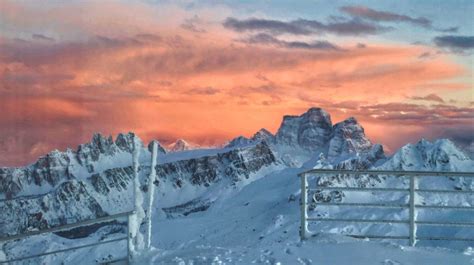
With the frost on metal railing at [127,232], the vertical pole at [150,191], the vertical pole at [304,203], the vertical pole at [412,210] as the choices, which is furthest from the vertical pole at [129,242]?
the vertical pole at [412,210]

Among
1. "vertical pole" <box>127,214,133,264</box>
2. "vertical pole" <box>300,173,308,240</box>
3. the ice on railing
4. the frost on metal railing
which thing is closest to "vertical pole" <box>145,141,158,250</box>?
the frost on metal railing

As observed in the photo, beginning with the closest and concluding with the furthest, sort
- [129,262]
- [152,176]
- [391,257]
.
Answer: [391,257], [129,262], [152,176]

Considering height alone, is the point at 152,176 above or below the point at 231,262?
above

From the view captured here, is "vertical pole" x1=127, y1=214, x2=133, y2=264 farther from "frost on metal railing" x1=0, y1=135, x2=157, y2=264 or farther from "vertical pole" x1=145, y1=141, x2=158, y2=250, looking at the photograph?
"vertical pole" x1=145, y1=141, x2=158, y2=250

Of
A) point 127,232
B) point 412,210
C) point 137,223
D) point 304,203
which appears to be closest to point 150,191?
point 137,223

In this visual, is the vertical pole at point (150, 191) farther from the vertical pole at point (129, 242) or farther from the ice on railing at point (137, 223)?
the vertical pole at point (129, 242)

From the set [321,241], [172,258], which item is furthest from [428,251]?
[172,258]

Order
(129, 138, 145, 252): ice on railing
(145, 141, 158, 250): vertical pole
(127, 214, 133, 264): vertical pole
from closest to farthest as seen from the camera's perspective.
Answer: (127, 214, 133, 264): vertical pole
(129, 138, 145, 252): ice on railing
(145, 141, 158, 250): vertical pole

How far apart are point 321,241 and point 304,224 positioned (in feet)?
1.87

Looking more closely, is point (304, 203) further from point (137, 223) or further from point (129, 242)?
point (129, 242)

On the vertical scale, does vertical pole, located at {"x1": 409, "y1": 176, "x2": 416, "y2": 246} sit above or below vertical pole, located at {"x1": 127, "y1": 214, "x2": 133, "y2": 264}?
above

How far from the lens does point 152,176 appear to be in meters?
20.1

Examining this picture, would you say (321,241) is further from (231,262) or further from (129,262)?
(129,262)

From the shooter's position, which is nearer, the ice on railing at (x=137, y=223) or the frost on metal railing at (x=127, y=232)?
the frost on metal railing at (x=127, y=232)
